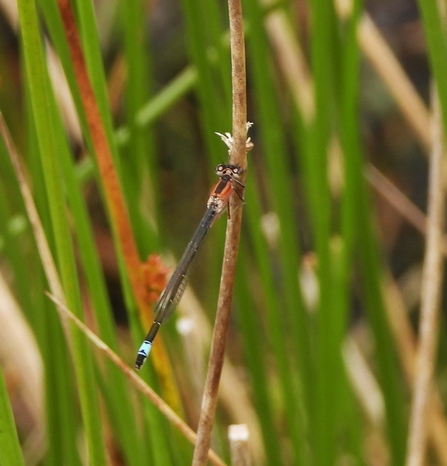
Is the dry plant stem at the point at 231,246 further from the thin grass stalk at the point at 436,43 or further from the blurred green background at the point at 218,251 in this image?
the thin grass stalk at the point at 436,43

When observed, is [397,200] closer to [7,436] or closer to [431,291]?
[431,291]

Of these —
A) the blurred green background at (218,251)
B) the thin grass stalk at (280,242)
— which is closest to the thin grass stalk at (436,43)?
the blurred green background at (218,251)

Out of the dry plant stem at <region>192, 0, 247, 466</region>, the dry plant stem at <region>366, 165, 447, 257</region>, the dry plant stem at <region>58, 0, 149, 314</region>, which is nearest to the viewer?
the dry plant stem at <region>192, 0, 247, 466</region>

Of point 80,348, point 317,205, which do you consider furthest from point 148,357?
point 317,205

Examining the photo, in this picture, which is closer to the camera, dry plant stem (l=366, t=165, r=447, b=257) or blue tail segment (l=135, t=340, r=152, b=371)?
blue tail segment (l=135, t=340, r=152, b=371)

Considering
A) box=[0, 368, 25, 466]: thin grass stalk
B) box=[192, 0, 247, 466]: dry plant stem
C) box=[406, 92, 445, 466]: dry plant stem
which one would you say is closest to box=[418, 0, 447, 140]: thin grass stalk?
box=[406, 92, 445, 466]: dry plant stem

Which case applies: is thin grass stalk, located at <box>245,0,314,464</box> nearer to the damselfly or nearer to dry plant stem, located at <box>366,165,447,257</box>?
the damselfly

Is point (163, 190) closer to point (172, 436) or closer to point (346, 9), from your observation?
point (346, 9)
